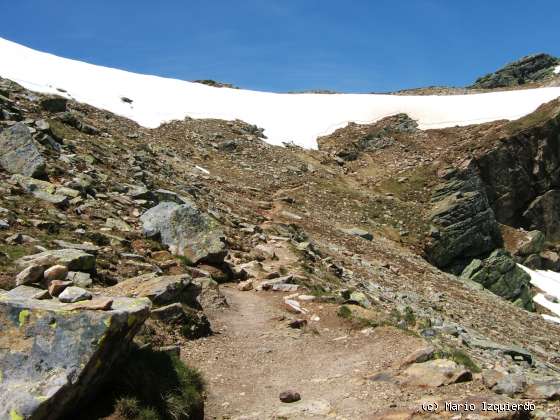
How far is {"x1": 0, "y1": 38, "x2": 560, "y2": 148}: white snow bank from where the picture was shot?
4438cm

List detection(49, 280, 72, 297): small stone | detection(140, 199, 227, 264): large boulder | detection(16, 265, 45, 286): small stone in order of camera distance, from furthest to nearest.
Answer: detection(140, 199, 227, 264): large boulder → detection(16, 265, 45, 286): small stone → detection(49, 280, 72, 297): small stone

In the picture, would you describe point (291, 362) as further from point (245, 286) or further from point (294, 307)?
point (245, 286)

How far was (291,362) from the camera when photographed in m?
11.0

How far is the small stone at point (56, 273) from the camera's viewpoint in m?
10.4

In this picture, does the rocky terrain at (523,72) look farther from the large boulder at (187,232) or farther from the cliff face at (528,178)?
the large boulder at (187,232)

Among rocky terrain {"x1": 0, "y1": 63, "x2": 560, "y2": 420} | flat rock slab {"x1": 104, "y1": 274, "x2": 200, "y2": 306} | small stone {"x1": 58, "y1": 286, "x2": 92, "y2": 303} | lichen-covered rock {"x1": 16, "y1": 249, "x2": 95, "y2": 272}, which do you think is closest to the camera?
rocky terrain {"x1": 0, "y1": 63, "x2": 560, "y2": 420}

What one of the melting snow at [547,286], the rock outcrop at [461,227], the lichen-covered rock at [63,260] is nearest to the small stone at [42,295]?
the lichen-covered rock at [63,260]

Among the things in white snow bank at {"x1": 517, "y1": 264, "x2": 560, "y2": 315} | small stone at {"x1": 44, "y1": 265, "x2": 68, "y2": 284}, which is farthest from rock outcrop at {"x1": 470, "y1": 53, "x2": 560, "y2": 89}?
small stone at {"x1": 44, "y1": 265, "x2": 68, "y2": 284}

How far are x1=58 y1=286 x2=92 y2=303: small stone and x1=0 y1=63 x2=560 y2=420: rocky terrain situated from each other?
3cm

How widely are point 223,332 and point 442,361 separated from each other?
5517 mm

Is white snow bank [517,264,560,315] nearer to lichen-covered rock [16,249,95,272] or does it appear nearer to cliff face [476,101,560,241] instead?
cliff face [476,101,560,241]

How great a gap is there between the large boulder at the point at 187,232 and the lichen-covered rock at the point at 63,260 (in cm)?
445

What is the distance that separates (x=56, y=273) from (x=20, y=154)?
10622mm

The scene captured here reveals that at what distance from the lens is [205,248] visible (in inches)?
661
